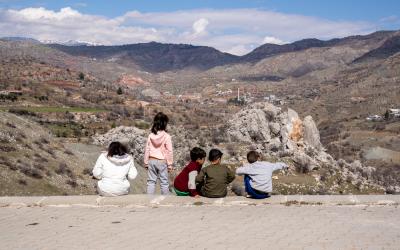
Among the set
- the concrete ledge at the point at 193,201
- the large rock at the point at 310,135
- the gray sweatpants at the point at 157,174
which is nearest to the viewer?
the concrete ledge at the point at 193,201

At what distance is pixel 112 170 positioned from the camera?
32.8 feet

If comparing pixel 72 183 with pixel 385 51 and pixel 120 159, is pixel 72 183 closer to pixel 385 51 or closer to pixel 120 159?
pixel 120 159

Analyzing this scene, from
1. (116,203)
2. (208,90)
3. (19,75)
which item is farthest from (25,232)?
(208,90)

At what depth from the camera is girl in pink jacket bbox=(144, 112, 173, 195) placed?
1038 centimetres

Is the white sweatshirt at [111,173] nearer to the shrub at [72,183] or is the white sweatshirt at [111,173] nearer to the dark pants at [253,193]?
the dark pants at [253,193]

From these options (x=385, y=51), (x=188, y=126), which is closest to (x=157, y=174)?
(x=188, y=126)

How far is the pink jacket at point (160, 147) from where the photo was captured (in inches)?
409

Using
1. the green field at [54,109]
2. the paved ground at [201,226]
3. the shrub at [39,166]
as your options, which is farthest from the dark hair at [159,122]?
the green field at [54,109]

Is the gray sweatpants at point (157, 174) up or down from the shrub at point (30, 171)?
up

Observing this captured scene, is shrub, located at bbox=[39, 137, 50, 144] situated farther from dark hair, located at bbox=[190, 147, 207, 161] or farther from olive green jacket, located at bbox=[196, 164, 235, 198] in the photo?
olive green jacket, located at bbox=[196, 164, 235, 198]

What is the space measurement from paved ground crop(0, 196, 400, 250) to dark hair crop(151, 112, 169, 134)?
4.30 feet

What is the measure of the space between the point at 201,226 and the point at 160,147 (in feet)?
8.78

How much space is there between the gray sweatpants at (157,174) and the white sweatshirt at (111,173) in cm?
56

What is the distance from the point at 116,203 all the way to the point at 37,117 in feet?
136
